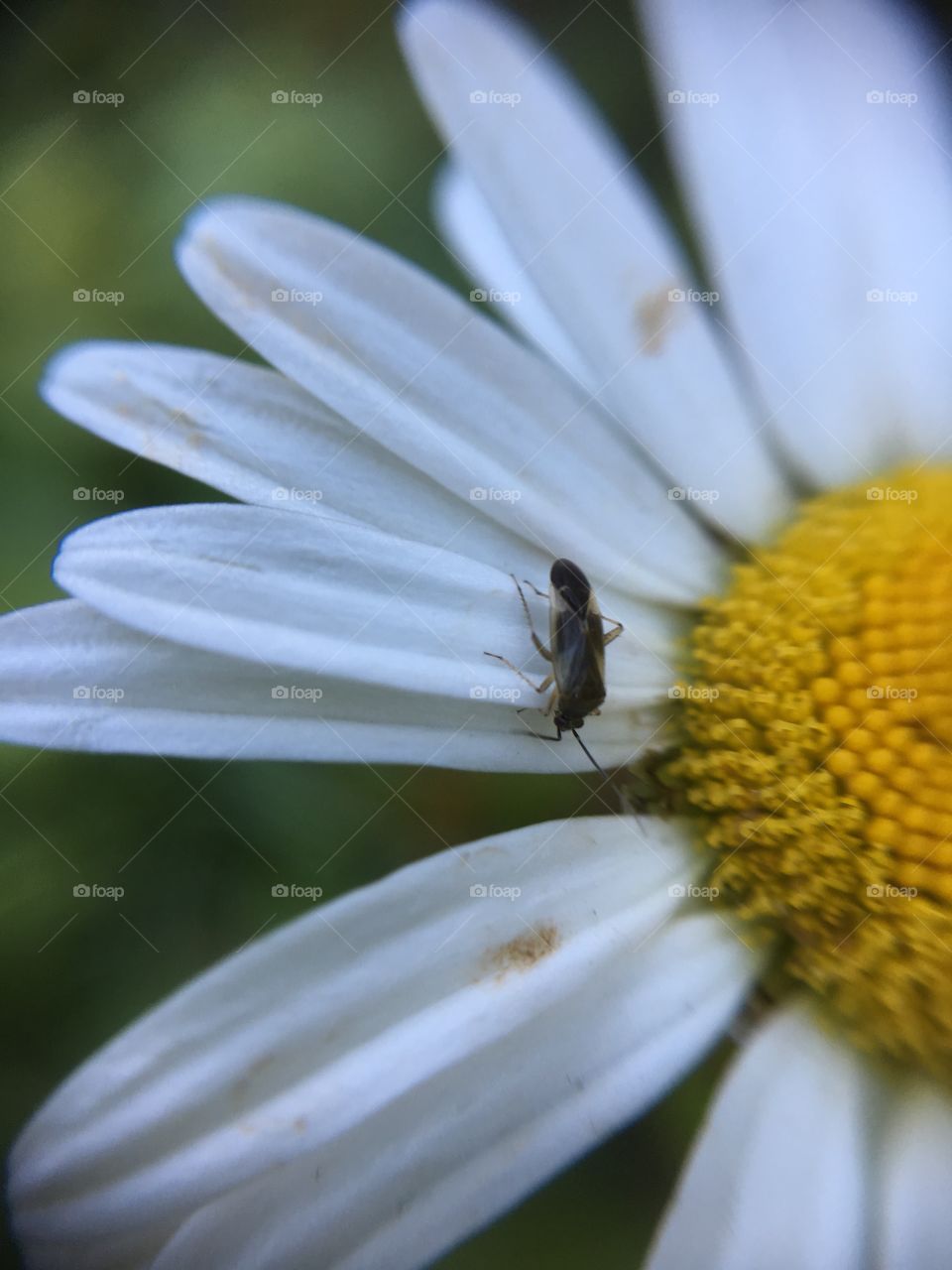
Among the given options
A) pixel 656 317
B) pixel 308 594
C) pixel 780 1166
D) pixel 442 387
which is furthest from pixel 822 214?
pixel 780 1166

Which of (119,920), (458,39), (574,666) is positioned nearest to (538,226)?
(458,39)

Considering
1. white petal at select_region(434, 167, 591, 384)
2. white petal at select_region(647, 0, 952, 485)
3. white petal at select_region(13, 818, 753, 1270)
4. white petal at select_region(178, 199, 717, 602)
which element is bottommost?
white petal at select_region(13, 818, 753, 1270)

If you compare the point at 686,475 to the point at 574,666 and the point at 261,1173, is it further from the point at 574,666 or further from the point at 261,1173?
the point at 261,1173

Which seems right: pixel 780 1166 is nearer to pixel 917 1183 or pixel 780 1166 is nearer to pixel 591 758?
pixel 917 1183

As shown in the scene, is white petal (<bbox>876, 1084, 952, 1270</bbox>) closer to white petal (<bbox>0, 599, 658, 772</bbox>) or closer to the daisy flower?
the daisy flower

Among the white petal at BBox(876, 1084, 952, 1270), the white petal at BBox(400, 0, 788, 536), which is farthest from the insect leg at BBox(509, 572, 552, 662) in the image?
the white petal at BBox(876, 1084, 952, 1270)

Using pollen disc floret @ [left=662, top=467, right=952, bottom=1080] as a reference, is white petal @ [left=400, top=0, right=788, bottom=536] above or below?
above

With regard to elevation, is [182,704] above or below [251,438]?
below

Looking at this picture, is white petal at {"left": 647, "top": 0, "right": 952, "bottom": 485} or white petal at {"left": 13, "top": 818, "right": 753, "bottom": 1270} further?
white petal at {"left": 647, "top": 0, "right": 952, "bottom": 485}
